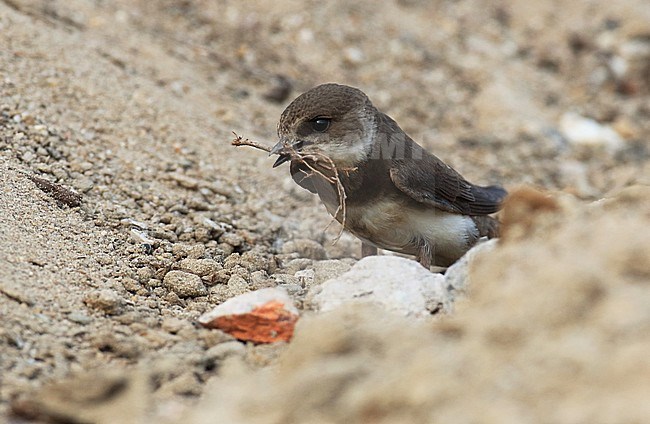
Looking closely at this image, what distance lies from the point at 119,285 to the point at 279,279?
99cm

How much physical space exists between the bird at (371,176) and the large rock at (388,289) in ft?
3.07

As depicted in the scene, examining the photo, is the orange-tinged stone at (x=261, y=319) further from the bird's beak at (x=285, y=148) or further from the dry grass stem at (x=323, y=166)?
the bird's beak at (x=285, y=148)

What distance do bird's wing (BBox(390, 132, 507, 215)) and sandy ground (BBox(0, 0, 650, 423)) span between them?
0.73 m

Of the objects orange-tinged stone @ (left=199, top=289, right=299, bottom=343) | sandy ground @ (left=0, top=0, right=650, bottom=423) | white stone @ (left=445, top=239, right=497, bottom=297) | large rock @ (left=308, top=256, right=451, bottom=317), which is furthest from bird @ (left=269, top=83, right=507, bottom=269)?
orange-tinged stone @ (left=199, top=289, right=299, bottom=343)

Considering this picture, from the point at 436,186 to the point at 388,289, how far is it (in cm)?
178

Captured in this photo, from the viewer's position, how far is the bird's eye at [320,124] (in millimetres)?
5535

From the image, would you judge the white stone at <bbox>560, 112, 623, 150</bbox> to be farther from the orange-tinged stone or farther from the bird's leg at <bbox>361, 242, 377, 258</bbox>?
the orange-tinged stone

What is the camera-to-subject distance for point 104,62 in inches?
312

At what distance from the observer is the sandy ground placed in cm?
297

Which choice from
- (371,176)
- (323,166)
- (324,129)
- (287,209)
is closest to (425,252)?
(371,176)

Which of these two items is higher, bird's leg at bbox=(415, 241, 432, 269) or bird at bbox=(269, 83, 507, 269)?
bird at bbox=(269, 83, 507, 269)

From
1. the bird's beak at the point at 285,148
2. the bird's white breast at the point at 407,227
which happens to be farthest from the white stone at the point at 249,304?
the bird's white breast at the point at 407,227

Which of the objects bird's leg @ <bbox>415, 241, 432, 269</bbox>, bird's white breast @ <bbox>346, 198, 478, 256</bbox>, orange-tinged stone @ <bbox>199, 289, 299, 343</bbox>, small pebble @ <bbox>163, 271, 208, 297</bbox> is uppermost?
bird's white breast @ <bbox>346, 198, 478, 256</bbox>

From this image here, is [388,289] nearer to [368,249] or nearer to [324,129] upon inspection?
[324,129]
